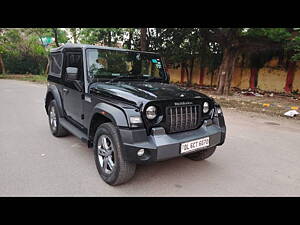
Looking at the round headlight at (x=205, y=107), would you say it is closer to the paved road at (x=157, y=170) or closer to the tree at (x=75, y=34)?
the paved road at (x=157, y=170)

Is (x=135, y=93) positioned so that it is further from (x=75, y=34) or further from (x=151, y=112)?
(x=75, y=34)

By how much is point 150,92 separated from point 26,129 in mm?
3835

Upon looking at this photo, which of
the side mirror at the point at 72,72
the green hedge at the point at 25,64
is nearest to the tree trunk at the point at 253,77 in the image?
the side mirror at the point at 72,72

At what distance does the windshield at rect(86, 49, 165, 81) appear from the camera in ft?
11.9

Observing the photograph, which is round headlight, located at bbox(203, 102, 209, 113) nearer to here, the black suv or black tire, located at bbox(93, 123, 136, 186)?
the black suv

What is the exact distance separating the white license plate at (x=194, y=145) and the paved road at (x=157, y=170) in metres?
0.54

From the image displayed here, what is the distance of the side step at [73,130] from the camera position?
358 centimetres

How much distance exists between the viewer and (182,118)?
301cm

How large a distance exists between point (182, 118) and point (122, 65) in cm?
157

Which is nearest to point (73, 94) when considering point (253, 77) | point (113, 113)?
point (113, 113)

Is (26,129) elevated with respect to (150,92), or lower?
lower

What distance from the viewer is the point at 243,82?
57.0 ft
